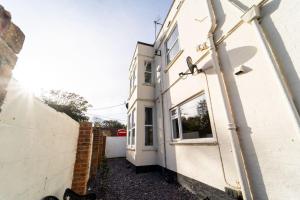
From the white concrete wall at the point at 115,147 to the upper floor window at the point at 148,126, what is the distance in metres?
7.91

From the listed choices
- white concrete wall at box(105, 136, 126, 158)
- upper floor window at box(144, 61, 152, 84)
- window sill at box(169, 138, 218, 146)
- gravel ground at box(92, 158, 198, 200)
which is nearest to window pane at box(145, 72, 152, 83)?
upper floor window at box(144, 61, 152, 84)

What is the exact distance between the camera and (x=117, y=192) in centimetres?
430

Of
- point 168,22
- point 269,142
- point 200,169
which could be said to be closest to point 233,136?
point 269,142

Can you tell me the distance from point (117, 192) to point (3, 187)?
386 centimetres

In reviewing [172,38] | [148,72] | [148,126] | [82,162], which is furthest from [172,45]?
[82,162]

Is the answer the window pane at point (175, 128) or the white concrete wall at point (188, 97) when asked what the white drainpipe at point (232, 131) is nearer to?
the white concrete wall at point (188, 97)

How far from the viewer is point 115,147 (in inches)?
551

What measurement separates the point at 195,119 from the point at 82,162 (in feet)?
10.9

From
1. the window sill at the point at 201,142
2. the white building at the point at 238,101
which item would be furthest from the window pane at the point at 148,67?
the window sill at the point at 201,142

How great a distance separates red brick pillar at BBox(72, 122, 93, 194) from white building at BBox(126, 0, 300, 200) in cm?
287

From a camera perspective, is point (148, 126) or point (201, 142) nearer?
point (201, 142)

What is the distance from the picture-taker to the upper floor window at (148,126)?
23.6 feet

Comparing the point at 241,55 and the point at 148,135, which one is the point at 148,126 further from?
the point at 241,55

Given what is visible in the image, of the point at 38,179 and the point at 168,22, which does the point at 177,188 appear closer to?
the point at 38,179
